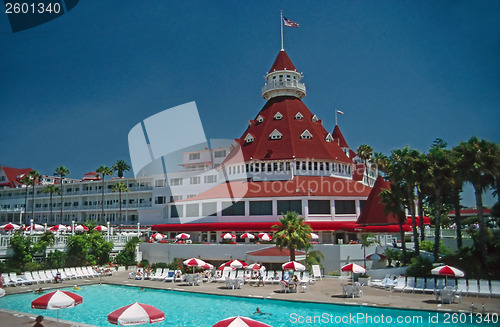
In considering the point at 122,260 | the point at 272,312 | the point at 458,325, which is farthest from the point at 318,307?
the point at 122,260

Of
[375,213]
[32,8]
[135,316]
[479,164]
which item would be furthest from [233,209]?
[135,316]

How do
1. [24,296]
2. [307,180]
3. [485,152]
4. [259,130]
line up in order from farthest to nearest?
1. [259,130]
2. [307,180]
3. [485,152]
4. [24,296]

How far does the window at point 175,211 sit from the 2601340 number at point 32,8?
118ft

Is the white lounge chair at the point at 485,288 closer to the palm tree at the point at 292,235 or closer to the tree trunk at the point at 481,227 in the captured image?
the tree trunk at the point at 481,227

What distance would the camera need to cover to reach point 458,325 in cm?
2006

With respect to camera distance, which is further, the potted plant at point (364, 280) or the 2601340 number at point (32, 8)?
the potted plant at point (364, 280)

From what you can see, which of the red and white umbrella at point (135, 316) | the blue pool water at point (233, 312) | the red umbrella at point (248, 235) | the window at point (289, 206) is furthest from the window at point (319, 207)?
the red and white umbrella at point (135, 316)

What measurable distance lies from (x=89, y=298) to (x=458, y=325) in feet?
76.1

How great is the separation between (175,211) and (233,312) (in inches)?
1331

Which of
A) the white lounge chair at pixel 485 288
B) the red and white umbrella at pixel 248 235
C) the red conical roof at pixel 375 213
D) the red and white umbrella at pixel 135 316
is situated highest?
the red conical roof at pixel 375 213

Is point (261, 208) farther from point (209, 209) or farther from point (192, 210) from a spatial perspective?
point (192, 210)

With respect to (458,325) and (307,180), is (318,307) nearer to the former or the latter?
(458,325)

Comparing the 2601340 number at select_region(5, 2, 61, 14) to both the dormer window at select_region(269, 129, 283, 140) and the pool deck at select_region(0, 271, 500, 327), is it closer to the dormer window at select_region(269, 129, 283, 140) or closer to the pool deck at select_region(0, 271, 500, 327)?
the pool deck at select_region(0, 271, 500, 327)

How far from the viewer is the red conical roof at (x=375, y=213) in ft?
151
